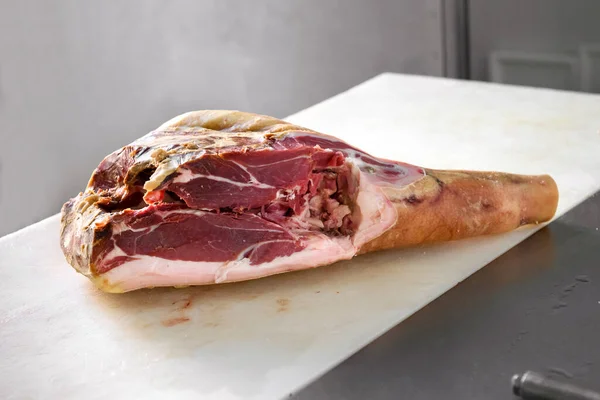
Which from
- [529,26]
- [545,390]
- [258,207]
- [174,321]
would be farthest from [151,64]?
[545,390]

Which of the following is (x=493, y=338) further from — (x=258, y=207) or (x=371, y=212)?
(x=258, y=207)

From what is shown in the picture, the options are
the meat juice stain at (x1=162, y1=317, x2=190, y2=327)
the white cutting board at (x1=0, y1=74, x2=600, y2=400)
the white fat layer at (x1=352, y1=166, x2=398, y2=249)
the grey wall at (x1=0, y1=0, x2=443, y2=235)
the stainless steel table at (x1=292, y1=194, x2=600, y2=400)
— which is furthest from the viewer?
the grey wall at (x1=0, y1=0, x2=443, y2=235)

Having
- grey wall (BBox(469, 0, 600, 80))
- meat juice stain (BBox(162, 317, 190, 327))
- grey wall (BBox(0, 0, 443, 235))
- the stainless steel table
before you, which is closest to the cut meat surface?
meat juice stain (BBox(162, 317, 190, 327))

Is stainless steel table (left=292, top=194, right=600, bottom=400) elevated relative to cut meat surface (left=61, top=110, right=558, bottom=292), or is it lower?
lower

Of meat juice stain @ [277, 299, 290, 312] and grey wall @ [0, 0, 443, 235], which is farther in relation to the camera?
grey wall @ [0, 0, 443, 235]

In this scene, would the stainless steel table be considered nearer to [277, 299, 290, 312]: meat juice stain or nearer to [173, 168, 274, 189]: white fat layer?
[277, 299, 290, 312]: meat juice stain

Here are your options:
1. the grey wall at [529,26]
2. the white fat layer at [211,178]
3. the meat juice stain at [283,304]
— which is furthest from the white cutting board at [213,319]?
the grey wall at [529,26]
